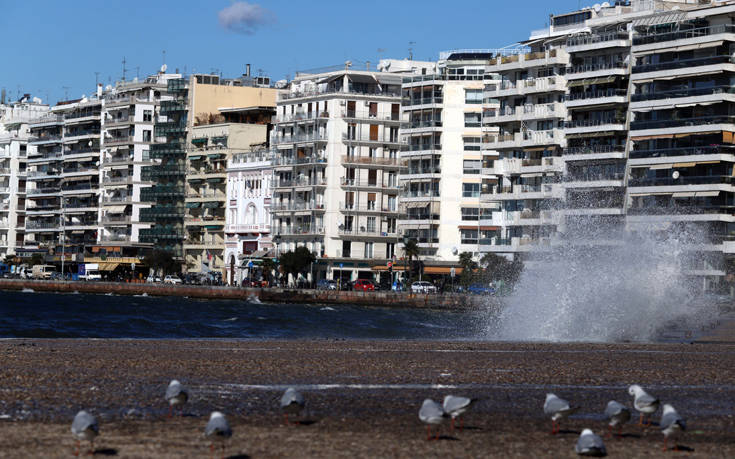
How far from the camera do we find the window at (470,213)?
11751cm

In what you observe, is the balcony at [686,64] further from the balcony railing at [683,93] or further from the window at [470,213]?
the window at [470,213]

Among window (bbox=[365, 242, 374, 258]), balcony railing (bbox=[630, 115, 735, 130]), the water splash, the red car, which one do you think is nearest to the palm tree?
the red car

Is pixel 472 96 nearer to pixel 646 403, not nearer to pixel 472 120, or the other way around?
pixel 472 120

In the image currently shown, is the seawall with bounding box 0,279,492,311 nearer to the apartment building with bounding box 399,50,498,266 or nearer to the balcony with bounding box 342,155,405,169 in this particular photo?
the apartment building with bounding box 399,50,498,266

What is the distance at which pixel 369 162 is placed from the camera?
4914 inches

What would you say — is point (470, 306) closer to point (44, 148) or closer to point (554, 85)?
point (554, 85)

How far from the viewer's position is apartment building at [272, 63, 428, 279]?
409 feet

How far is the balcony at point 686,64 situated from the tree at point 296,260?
126 feet

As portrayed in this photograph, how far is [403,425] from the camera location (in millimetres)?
16312

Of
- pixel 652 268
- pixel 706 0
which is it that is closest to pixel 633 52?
pixel 706 0

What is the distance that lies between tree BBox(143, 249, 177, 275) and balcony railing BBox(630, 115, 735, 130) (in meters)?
66.1

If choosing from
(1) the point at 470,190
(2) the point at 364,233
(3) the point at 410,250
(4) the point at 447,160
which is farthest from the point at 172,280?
(1) the point at 470,190

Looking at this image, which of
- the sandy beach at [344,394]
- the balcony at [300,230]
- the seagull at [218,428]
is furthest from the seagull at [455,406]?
the balcony at [300,230]

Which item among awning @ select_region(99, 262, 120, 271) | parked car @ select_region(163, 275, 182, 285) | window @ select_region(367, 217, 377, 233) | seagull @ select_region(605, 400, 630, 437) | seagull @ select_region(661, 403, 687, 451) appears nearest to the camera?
seagull @ select_region(661, 403, 687, 451)
